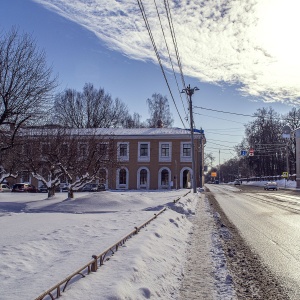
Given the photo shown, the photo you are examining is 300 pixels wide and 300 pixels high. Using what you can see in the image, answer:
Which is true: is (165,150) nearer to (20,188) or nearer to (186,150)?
(186,150)

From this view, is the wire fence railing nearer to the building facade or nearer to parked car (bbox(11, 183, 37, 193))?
parked car (bbox(11, 183, 37, 193))

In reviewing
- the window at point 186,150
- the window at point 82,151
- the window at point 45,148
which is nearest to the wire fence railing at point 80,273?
the window at point 45,148

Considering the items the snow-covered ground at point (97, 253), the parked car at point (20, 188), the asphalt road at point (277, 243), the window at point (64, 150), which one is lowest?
the asphalt road at point (277, 243)

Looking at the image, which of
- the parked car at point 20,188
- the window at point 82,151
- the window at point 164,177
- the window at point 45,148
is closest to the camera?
the window at point 45,148

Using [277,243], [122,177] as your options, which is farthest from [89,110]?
[277,243]

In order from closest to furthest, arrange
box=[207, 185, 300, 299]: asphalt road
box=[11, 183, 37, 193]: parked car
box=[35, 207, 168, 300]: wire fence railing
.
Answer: box=[35, 207, 168, 300]: wire fence railing, box=[207, 185, 300, 299]: asphalt road, box=[11, 183, 37, 193]: parked car

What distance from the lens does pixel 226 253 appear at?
8.26 metres

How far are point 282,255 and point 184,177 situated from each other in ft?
152

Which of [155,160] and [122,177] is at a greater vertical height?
[155,160]

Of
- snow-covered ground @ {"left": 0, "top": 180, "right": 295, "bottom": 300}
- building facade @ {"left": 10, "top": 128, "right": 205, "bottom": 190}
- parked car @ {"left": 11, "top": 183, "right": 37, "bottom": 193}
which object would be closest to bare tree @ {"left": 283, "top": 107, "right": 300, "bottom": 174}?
building facade @ {"left": 10, "top": 128, "right": 205, "bottom": 190}

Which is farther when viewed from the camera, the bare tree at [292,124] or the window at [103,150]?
the bare tree at [292,124]

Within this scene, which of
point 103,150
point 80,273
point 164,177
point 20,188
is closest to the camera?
point 80,273

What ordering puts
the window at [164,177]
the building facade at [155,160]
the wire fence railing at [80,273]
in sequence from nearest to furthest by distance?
the wire fence railing at [80,273] → the building facade at [155,160] → the window at [164,177]

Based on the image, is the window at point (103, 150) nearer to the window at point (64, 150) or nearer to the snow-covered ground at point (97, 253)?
the window at point (64, 150)
